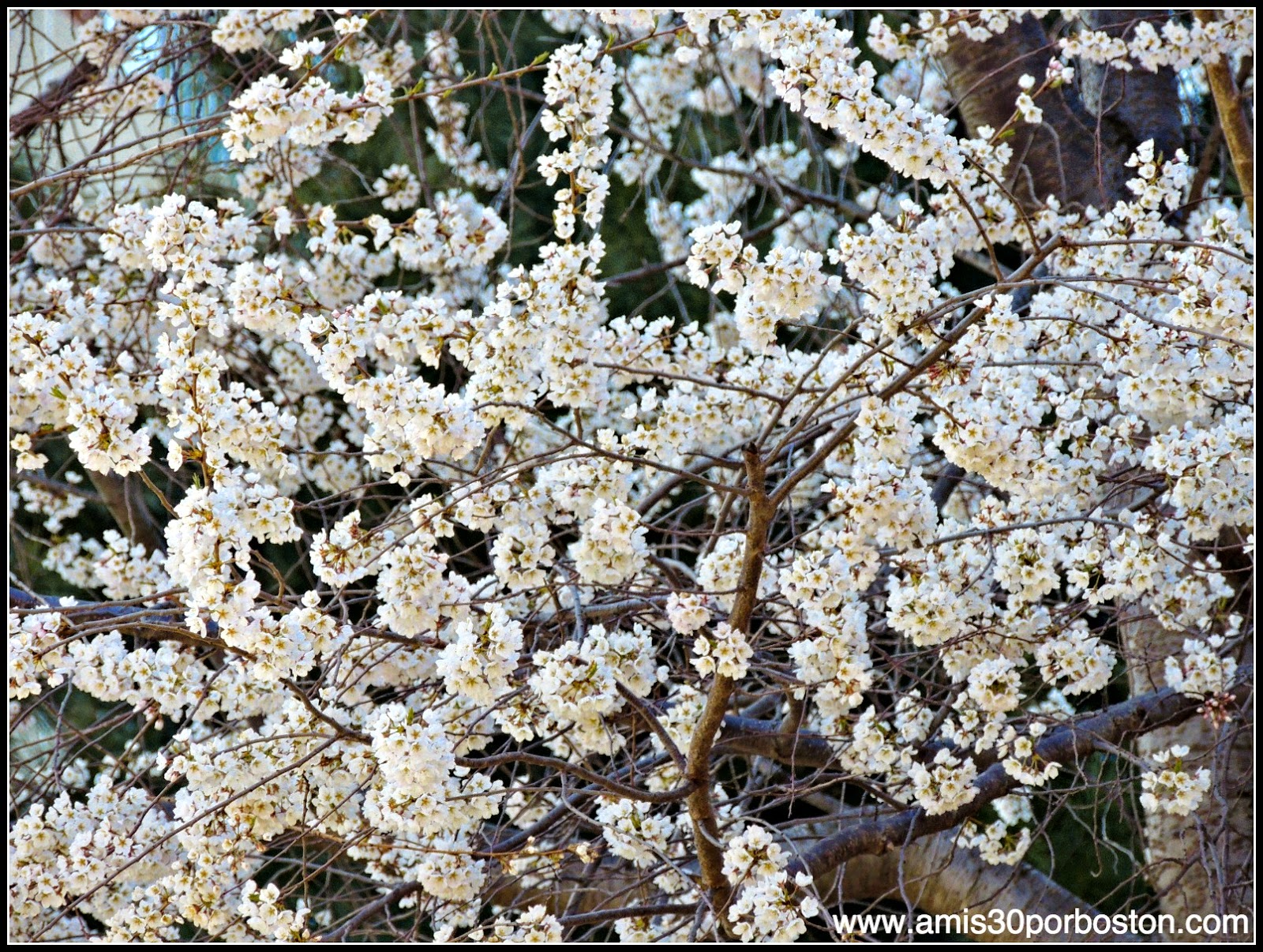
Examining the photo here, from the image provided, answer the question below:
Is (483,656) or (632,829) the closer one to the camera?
(483,656)

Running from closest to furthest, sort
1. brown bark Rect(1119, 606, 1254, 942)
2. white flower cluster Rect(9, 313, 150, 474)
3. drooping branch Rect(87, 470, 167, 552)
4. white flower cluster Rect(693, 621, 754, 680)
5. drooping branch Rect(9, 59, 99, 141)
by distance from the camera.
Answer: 1. white flower cluster Rect(9, 313, 150, 474)
2. white flower cluster Rect(693, 621, 754, 680)
3. brown bark Rect(1119, 606, 1254, 942)
4. drooping branch Rect(9, 59, 99, 141)
5. drooping branch Rect(87, 470, 167, 552)

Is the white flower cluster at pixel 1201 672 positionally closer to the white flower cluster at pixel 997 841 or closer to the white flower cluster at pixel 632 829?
the white flower cluster at pixel 997 841

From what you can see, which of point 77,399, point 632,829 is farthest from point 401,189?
point 632,829

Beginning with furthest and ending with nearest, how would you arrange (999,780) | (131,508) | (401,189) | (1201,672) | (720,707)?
(401,189) → (131,508) → (999,780) → (1201,672) → (720,707)

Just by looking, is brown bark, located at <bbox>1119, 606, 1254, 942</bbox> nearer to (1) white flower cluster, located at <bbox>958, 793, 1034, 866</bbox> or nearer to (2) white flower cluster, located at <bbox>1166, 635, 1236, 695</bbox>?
(2) white flower cluster, located at <bbox>1166, 635, 1236, 695</bbox>

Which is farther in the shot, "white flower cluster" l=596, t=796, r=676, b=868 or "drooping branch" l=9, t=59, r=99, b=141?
"drooping branch" l=9, t=59, r=99, b=141

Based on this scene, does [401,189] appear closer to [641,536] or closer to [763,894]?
[641,536]

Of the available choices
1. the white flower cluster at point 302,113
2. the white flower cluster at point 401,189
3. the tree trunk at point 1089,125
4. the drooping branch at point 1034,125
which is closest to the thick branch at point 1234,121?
the tree trunk at point 1089,125

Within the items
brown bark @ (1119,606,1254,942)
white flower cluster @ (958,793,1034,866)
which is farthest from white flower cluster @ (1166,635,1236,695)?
white flower cluster @ (958,793,1034,866)

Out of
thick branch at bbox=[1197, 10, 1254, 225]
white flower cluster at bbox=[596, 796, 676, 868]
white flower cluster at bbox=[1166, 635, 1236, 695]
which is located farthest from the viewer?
white flower cluster at bbox=[1166, 635, 1236, 695]

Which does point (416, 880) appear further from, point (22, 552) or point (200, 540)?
point (22, 552)

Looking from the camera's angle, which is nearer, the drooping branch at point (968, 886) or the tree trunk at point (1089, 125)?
the drooping branch at point (968, 886)

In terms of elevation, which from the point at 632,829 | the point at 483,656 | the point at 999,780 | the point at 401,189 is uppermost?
the point at 401,189

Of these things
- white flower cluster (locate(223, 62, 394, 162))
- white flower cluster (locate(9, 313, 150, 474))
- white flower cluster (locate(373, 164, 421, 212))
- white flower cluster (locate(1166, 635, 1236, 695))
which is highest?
white flower cluster (locate(223, 62, 394, 162))
